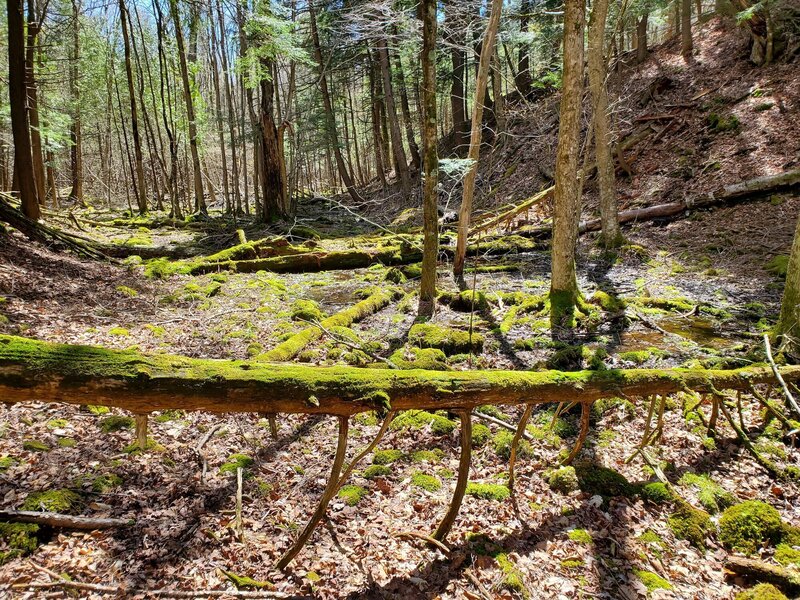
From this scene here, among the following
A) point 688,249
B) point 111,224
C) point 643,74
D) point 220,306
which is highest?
point 643,74

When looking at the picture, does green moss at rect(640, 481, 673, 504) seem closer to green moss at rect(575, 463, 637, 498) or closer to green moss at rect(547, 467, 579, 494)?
green moss at rect(575, 463, 637, 498)

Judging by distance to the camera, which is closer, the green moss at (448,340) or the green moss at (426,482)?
the green moss at (426,482)

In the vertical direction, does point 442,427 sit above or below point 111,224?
below

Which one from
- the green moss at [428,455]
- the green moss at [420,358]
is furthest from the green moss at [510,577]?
the green moss at [420,358]

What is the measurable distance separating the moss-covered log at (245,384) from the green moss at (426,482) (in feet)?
4.20

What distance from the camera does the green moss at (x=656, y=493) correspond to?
408cm

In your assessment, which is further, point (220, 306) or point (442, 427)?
point (220, 306)

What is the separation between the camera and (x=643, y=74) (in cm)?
1909

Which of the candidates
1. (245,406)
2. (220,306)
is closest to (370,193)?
(220,306)

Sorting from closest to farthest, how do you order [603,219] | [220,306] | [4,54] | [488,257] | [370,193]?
1. [220,306]
2. [603,219]
3. [488,257]
4. [4,54]
5. [370,193]

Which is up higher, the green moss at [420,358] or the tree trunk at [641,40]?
the tree trunk at [641,40]

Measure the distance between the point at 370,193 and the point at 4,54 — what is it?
18789 millimetres

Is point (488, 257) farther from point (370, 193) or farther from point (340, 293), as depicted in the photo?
point (370, 193)

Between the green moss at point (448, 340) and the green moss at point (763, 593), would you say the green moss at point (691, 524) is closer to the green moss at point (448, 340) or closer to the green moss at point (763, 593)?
the green moss at point (763, 593)
